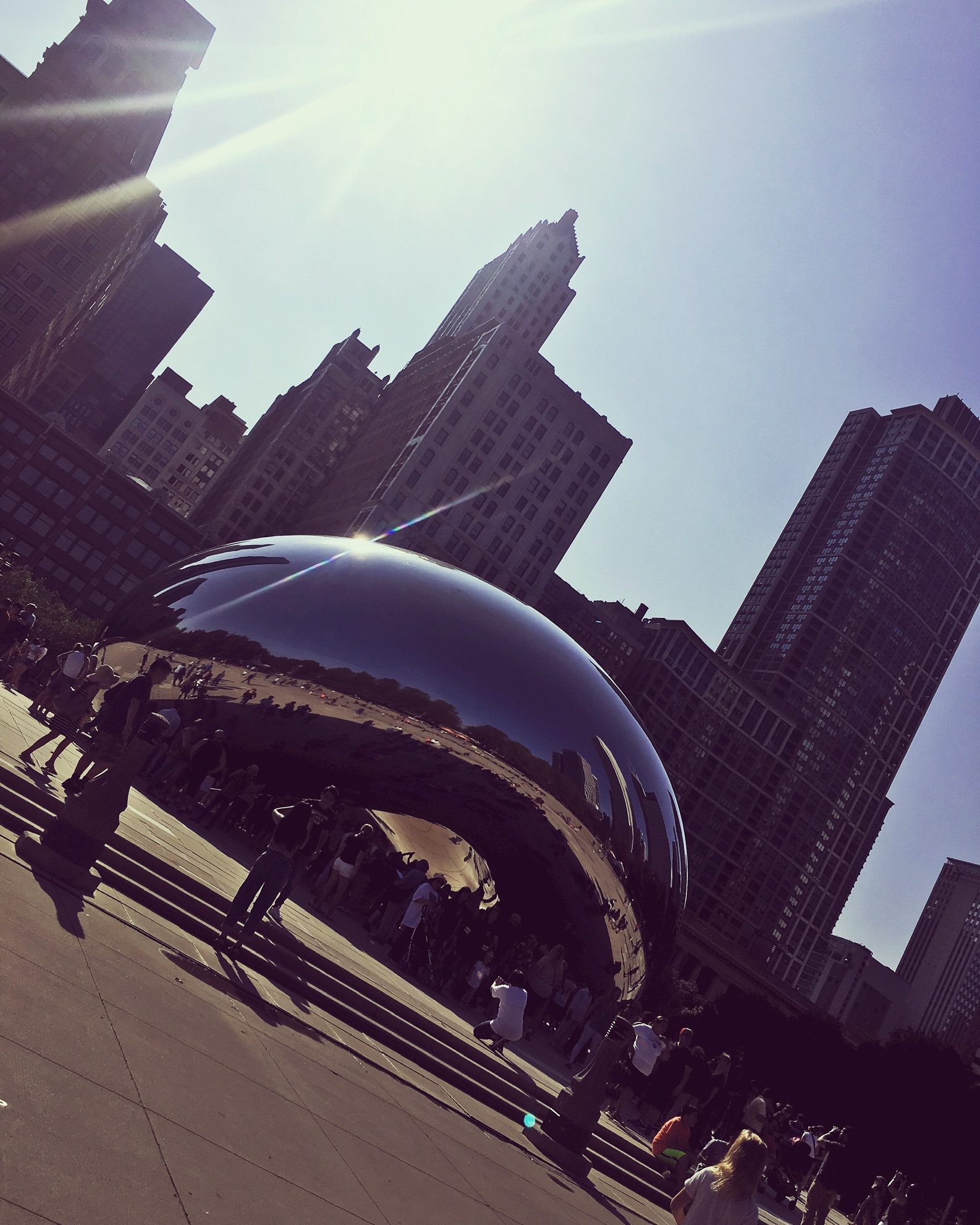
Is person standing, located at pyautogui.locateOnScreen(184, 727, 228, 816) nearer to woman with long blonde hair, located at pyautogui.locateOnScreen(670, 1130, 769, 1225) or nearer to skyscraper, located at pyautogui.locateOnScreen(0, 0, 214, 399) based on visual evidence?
woman with long blonde hair, located at pyautogui.locateOnScreen(670, 1130, 769, 1225)

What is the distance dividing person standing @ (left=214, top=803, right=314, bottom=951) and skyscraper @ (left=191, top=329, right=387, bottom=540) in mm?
131224

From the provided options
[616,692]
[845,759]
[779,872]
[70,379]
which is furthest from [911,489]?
[616,692]

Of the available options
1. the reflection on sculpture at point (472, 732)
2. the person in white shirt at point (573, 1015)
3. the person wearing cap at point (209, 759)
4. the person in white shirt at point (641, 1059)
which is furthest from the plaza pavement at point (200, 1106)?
the person in white shirt at point (573, 1015)

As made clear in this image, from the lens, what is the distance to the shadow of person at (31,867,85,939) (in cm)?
607

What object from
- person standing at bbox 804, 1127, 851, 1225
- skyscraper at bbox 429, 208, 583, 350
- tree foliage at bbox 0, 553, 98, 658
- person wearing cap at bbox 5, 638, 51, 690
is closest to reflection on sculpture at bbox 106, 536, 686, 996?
person standing at bbox 804, 1127, 851, 1225

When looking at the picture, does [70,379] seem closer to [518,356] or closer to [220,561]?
[518,356]

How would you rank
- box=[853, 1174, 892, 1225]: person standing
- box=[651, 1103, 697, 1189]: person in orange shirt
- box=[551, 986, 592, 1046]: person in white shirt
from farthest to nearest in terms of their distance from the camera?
box=[853, 1174, 892, 1225]: person standing, box=[551, 986, 592, 1046]: person in white shirt, box=[651, 1103, 697, 1189]: person in orange shirt

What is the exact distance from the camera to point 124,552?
390 feet

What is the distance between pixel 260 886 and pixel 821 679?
166m

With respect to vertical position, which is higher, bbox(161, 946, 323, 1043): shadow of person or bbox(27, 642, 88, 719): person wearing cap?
bbox(27, 642, 88, 719): person wearing cap

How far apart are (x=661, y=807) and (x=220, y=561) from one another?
7.45 metres

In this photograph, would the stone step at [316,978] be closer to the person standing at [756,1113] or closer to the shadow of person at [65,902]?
the shadow of person at [65,902]

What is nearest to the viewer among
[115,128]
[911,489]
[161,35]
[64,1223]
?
[64,1223]

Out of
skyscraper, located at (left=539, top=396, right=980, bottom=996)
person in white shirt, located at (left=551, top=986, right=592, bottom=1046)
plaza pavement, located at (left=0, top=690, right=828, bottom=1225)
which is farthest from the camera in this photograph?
skyscraper, located at (left=539, top=396, right=980, bottom=996)
